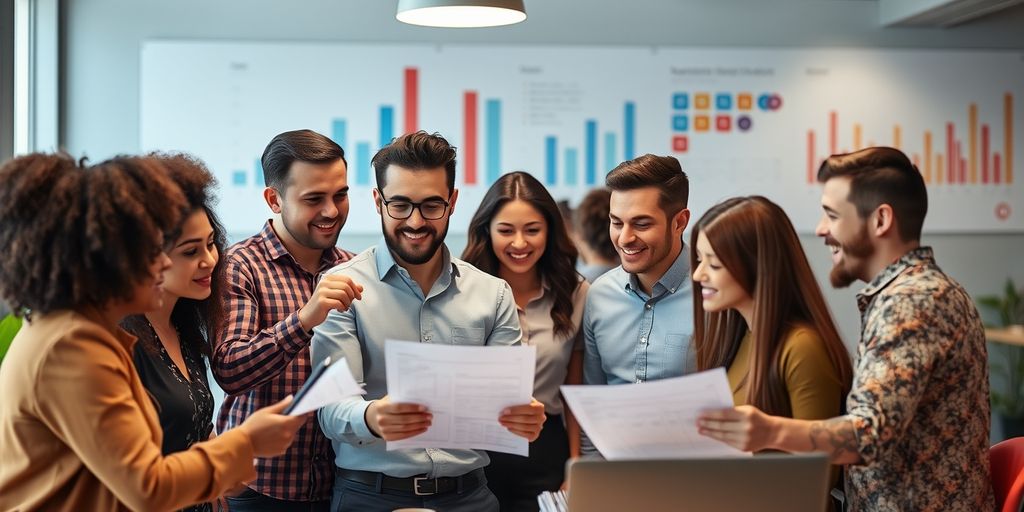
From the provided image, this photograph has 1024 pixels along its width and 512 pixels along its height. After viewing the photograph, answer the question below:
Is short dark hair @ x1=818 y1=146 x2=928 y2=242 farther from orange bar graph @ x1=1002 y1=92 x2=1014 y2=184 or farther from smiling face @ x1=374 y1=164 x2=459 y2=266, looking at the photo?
orange bar graph @ x1=1002 y1=92 x2=1014 y2=184

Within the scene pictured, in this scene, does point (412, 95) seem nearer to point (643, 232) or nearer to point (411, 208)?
point (643, 232)

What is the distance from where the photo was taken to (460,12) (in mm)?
3086

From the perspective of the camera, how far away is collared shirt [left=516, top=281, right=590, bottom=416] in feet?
9.21

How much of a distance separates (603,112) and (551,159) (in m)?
0.39

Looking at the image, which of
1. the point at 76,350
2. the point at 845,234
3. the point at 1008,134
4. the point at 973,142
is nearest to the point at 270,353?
the point at 76,350

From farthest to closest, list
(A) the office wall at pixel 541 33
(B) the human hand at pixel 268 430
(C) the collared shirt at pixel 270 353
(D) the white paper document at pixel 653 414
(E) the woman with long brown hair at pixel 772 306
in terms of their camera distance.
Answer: (A) the office wall at pixel 541 33
(C) the collared shirt at pixel 270 353
(E) the woman with long brown hair at pixel 772 306
(B) the human hand at pixel 268 430
(D) the white paper document at pixel 653 414

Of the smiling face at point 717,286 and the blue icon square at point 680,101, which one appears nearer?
the smiling face at point 717,286

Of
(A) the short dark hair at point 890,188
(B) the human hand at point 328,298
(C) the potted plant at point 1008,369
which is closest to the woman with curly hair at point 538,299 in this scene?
(B) the human hand at point 328,298

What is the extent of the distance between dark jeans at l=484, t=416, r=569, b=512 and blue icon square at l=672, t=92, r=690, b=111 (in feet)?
9.77

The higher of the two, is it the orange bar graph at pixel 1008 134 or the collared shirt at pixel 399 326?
the orange bar graph at pixel 1008 134

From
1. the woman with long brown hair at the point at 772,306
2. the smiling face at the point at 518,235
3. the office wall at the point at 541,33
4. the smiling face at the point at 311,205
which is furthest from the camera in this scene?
the office wall at the point at 541,33

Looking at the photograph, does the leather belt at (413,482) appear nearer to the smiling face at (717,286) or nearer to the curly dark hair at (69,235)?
the smiling face at (717,286)

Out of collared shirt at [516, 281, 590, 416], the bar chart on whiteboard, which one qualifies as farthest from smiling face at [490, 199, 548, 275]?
the bar chart on whiteboard

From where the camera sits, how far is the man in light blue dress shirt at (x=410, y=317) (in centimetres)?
227
